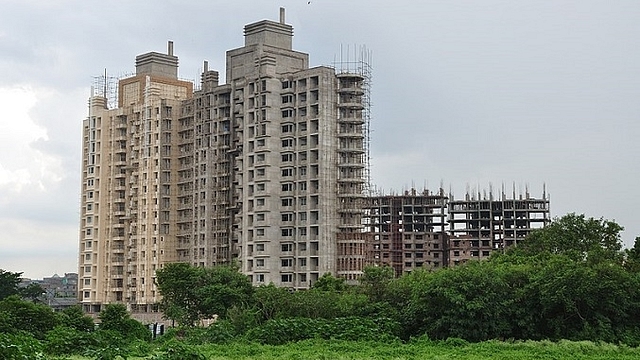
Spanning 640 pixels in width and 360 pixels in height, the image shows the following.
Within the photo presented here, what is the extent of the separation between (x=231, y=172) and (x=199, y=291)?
82.4 ft

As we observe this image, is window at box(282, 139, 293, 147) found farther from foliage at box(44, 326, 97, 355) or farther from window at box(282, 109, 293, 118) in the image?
foliage at box(44, 326, 97, 355)

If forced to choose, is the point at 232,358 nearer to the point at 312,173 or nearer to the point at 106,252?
the point at 312,173

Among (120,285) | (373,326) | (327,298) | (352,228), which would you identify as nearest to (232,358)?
(373,326)

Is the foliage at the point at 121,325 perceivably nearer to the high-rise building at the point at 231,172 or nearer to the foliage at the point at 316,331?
the foliage at the point at 316,331

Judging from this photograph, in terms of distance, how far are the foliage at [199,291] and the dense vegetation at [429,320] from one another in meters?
8.06

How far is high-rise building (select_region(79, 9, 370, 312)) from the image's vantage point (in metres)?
77.9

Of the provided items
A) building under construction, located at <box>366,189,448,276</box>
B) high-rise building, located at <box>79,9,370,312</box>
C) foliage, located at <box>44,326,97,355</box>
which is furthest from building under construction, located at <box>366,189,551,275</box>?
foliage, located at <box>44,326,97,355</box>

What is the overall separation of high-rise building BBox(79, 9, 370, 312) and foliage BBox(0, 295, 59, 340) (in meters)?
31.1

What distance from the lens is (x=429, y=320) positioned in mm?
44312

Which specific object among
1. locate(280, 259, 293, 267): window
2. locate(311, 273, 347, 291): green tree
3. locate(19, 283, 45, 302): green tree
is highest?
locate(280, 259, 293, 267): window

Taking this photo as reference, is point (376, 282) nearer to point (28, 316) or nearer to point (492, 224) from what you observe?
point (28, 316)

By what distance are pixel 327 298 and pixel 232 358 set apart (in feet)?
55.0

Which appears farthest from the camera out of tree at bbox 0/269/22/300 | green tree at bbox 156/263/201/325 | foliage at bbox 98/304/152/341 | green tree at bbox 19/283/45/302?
green tree at bbox 19/283/45/302

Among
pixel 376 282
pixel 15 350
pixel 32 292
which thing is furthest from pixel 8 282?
pixel 15 350
